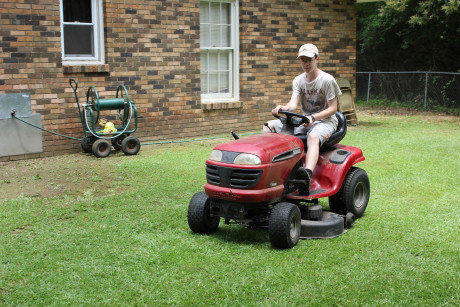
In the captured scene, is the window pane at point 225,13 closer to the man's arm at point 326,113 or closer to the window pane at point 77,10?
the window pane at point 77,10

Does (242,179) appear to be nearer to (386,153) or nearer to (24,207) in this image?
(24,207)

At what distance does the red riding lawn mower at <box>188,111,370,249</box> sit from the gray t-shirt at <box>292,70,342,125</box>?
1.03 feet

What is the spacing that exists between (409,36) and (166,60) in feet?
46.6

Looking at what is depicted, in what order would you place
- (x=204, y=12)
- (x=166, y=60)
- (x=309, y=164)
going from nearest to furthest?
(x=309, y=164) < (x=166, y=60) < (x=204, y=12)

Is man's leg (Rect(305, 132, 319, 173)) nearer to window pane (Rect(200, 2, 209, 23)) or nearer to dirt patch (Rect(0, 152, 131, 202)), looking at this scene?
dirt patch (Rect(0, 152, 131, 202))

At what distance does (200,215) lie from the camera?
536 cm

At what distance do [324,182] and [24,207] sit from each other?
11.3 ft

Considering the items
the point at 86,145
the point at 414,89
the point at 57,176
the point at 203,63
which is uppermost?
the point at 203,63

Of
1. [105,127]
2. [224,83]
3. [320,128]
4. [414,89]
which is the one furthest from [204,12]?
[414,89]

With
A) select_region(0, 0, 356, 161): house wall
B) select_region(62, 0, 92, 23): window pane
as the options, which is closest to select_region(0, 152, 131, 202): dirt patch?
select_region(0, 0, 356, 161): house wall

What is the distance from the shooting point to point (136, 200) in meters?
6.88

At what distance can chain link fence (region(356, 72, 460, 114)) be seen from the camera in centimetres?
1990

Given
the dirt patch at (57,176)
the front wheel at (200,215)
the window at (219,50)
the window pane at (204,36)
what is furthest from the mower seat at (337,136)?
the window pane at (204,36)

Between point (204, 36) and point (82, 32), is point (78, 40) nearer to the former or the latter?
point (82, 32)
